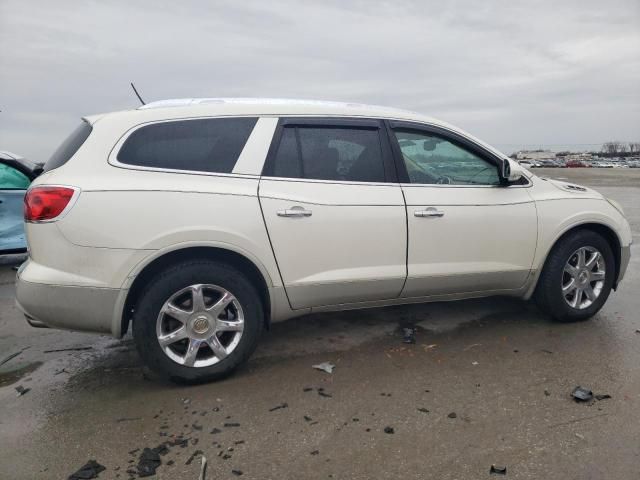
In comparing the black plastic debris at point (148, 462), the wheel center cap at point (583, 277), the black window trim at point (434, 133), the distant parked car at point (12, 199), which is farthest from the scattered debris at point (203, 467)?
the distant parked car at point (12, 199)

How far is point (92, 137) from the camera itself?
318cm

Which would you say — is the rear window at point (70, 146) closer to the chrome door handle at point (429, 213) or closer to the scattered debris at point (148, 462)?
the scattered debris at point (148, 462)

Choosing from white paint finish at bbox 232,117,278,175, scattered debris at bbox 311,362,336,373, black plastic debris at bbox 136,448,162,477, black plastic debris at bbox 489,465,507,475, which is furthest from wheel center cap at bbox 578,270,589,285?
black plastic debris at bbox 136,448,162,477

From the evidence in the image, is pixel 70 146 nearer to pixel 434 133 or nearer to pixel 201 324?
pixel 201 324

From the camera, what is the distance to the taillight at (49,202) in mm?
2975

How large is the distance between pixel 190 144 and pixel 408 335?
2268 millimetres

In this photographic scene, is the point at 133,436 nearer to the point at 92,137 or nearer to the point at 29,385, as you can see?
the point at 29,385

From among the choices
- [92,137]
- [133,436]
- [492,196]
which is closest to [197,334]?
[133,436]

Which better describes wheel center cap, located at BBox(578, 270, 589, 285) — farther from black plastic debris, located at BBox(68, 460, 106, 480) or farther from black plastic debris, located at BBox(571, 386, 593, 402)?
black plastic debris, located at BBox(68, 460, 106, 480)

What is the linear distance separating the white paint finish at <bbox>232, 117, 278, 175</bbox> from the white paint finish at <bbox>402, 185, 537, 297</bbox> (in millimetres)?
1063

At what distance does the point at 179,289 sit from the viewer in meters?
3.17

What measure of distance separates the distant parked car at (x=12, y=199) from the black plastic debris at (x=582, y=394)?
6.64m

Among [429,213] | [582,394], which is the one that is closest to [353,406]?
[582,394]

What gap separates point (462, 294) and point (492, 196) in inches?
32.4
